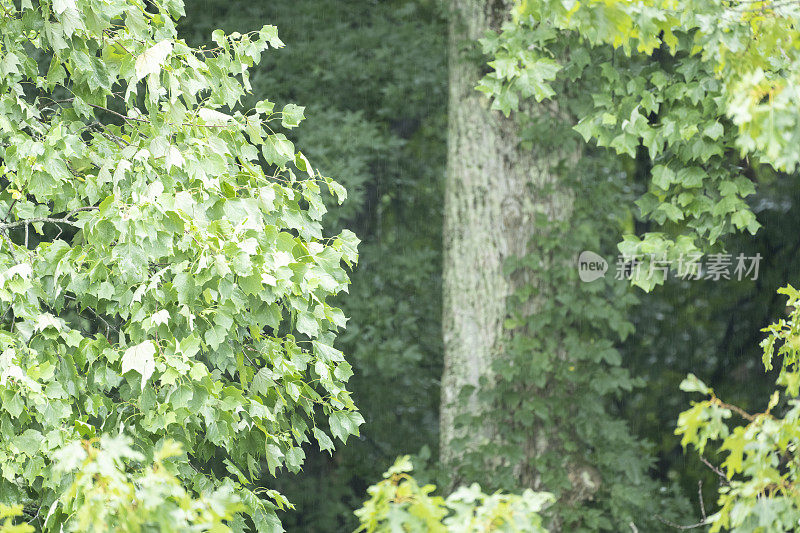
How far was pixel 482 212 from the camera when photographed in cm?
492

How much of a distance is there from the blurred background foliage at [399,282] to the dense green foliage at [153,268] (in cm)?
315

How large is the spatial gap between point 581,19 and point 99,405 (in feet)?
5.58

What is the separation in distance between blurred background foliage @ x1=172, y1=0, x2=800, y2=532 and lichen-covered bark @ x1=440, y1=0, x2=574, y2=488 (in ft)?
3.44

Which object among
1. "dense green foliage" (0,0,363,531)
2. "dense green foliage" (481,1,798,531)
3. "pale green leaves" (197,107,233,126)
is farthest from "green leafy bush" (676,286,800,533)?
"pale green leaves" (197,107,233,126)

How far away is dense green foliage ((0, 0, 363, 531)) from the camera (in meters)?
2.37

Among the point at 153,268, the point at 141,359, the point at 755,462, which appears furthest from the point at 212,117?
the point at 755,462

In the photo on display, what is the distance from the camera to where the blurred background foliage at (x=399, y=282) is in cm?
611

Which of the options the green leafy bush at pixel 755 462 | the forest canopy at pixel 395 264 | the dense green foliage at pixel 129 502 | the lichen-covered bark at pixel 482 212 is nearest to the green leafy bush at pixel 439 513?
the forest canopy at pixel 395 264

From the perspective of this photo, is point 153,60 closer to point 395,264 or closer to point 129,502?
point 129,502

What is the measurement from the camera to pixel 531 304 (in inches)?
191

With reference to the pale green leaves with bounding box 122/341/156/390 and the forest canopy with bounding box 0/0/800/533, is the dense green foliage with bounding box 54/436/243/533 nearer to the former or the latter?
the forest canopy with bounding box 0/0/800/533

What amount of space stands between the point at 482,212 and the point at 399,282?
148 cm

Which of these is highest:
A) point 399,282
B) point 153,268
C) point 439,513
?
point 399,282

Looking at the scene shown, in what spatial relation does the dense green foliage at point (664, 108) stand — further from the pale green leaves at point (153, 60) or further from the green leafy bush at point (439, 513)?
the green leafy bush at point (439, 513)
